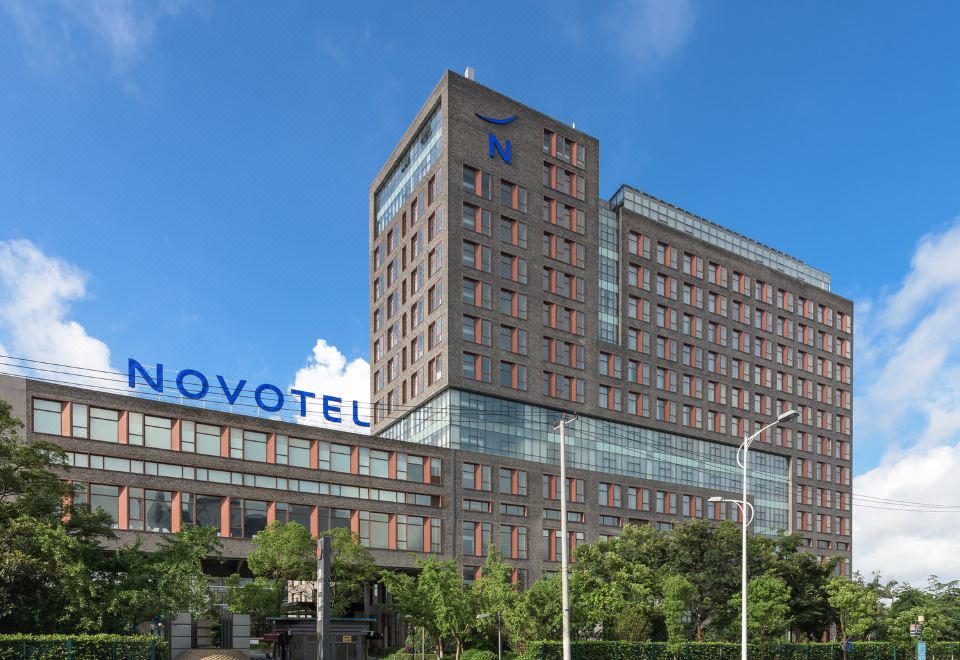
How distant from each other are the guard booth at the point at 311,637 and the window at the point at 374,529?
24.6m

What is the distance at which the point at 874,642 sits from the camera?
74188mm

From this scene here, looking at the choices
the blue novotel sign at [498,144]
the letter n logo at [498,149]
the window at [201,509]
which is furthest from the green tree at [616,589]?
the blue novotel sign at [498,144]

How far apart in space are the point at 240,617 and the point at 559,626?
58.1ft

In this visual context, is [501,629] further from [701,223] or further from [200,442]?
[701,223]

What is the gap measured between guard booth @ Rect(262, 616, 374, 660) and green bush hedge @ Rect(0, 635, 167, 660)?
33.3ft

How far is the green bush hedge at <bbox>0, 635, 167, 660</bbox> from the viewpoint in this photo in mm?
38094

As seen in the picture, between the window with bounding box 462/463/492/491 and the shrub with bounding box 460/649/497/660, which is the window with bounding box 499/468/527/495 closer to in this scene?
the window with bounding box 462/463/492/491

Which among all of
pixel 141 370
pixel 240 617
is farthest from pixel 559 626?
pixel 141 370

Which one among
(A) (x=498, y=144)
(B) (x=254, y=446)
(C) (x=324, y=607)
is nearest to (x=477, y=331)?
(A) (x=498, y=144)

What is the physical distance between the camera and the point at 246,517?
75.6 metres

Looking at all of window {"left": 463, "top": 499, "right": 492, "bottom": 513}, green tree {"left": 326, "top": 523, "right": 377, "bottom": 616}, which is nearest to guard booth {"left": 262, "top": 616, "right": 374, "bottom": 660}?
green tree {"left": 326, "top": 523, "right": 377, "bottom": 616}

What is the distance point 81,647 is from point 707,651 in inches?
1487

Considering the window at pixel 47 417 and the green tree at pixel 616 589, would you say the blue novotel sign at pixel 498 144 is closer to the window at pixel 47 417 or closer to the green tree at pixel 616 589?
the green tree at pixel 616 589

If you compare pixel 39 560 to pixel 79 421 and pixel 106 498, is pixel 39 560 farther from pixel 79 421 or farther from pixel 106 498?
pixel 79 421
